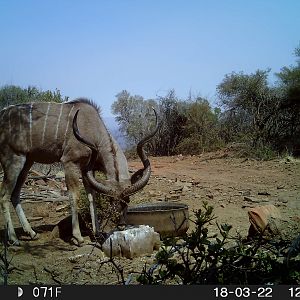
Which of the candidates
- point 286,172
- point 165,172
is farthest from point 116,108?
point 286,172

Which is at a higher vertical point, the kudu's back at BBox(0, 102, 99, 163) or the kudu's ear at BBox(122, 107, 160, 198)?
the kudu's back at BBox(0, 102, 99, 163)

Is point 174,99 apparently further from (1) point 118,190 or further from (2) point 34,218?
(1) point 118,190

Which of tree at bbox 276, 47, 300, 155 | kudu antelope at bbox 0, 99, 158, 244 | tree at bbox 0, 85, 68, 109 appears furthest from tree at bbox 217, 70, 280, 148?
kudu antelope at bbox 0, 99, 158, 244

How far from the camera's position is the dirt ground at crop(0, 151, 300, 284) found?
12.2 ft

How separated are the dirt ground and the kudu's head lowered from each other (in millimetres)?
545

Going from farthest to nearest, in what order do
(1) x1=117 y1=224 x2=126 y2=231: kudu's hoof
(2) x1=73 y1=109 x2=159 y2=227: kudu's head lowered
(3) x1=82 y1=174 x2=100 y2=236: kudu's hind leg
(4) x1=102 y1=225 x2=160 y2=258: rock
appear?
(3) x1=82 y1=174 x2=100 y2=236: kudu's hind leg < (2) x1=73 y1=109 x2=159 y2=227: kudu's head lowered < (1) x1=117 y1=224 x2=126 y2=231: kudu's hoof < (4) x1=102 y1=225 x2=160 y2=258: rock

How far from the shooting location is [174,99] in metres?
14.0

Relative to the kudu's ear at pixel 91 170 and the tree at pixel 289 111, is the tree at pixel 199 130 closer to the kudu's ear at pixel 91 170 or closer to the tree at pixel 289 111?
the tree at pixel 289 111

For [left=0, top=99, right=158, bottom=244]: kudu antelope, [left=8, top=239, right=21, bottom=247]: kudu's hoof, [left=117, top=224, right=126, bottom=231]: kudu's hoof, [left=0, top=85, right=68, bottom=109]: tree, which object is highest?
[left=0, top=85, right=68, bottom=109]: tree

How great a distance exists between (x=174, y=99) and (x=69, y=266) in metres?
10.3

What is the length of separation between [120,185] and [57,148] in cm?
89

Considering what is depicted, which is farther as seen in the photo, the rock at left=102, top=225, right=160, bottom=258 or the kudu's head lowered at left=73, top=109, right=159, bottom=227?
the kudu's head lowered at left=73, top=109, right=159, bottom=227

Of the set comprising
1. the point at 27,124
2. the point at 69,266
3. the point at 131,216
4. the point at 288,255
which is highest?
the point at 27,124

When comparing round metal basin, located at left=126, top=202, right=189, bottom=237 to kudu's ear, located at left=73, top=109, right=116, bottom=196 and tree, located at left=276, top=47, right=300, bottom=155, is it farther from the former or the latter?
tree, located at left=276, top=47, right=300, bottom=155
